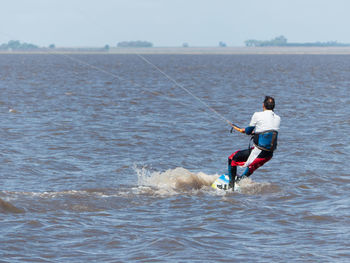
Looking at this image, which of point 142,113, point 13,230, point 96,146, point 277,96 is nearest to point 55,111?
point 142,113

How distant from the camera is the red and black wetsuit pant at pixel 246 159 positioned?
12.3 meters

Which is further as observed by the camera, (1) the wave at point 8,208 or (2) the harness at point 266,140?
(2) the harness at point 266,140

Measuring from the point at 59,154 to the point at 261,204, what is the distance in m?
7.33

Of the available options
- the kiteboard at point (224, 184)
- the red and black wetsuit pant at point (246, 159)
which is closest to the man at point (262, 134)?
the red and black wetsuit pant at point (246, 159)

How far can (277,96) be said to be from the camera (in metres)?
39.7

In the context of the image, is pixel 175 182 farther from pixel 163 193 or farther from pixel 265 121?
pixel 265 121

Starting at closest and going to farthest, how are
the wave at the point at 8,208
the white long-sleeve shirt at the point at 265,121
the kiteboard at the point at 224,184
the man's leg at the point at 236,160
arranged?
the wave at the point at 8,208
the white long-sleeve shirt at the point at 265,121
the man's leg at the point at 236,160
the kiteboard at the point at 224,184

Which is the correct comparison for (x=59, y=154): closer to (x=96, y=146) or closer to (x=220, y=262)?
(x=96, y=146)

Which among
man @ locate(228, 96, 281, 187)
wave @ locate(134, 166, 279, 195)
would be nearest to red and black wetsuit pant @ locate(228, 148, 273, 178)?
man @ locate(228, 96, 281, 187)

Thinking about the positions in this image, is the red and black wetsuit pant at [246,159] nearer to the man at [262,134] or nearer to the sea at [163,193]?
the man at [262,134]

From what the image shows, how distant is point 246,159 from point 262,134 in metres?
0.74

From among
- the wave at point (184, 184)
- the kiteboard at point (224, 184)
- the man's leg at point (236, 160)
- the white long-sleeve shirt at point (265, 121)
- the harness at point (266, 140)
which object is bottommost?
the wave at point (184, 184)

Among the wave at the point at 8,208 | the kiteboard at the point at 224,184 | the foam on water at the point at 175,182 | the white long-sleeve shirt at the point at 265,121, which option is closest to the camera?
the wave at the point at 8,208

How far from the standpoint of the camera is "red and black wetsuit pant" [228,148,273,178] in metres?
12.3
